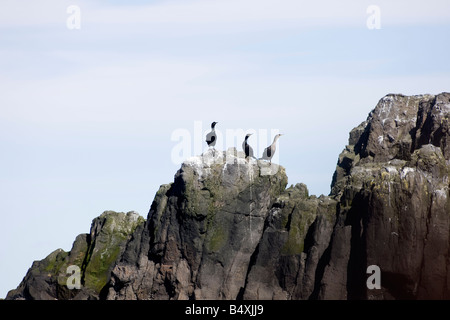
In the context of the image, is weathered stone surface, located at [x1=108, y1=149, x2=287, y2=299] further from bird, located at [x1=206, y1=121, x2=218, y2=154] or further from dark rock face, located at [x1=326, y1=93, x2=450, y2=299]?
dark rock face, located at [x1=326, y1=93, x2=450, y2=299]

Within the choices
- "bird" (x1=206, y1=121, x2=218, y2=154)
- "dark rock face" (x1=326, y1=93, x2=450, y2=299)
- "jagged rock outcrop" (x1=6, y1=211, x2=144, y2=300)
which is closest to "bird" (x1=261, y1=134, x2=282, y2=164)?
"bird" (x1=206, y1=121, x2=218, y2=154)

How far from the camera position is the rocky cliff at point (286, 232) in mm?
73312

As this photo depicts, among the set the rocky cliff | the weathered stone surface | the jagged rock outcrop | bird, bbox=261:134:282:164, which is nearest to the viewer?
the rocky cliff

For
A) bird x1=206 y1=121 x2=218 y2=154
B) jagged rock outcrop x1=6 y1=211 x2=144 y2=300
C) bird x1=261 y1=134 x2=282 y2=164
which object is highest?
bird x1=206 y1=121 x2=218 y2=154

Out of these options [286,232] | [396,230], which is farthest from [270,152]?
[396,230]

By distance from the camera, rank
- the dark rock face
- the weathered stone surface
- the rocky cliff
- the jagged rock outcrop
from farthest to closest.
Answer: the jagged rock outcrop
the weathered stone surface
the rocky cliff
the dark rock face

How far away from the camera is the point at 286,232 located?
79.2m

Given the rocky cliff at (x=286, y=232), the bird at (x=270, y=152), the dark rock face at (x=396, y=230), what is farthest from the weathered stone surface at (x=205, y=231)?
the dark rock face at (x=396, y=230)

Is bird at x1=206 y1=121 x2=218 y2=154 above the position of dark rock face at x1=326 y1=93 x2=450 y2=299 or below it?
above

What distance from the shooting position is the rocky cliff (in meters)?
73.3

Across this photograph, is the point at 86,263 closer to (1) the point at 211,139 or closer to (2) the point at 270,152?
(1) the point at 211,139

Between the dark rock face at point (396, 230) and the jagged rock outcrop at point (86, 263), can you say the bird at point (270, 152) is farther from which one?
the jagged rock outcrop at point (86, 263)

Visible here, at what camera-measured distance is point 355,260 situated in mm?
74938

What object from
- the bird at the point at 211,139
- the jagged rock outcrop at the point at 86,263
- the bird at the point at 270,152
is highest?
the bird at the point at 211,139
